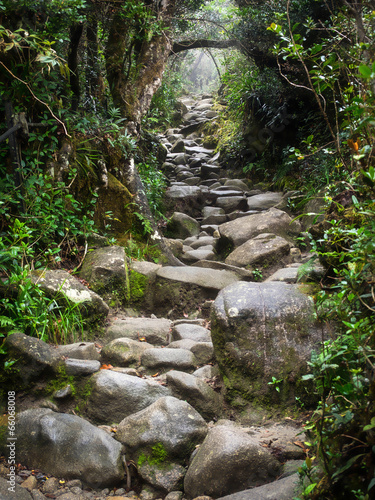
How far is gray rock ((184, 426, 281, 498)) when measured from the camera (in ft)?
7.48

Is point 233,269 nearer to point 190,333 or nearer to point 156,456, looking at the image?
Answer: point 190,333

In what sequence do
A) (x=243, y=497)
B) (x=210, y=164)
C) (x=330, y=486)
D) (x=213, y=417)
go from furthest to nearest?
1. (x=210, y=164)
2. (x=213, y=417)
3. (x=243, y=497)
4. (x=330, y=486)

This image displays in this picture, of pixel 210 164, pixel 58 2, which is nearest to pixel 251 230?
pixel 58 2

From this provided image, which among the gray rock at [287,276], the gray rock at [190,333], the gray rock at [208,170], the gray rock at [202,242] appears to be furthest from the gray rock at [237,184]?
the gray rock at [190,333]

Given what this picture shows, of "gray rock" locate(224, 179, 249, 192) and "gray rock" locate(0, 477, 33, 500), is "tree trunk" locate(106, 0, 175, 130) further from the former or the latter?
"gray rock" locate(0, 477, 33, 500)

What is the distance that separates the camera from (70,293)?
3688mm

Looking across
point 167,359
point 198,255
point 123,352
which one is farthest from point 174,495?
point 198,255

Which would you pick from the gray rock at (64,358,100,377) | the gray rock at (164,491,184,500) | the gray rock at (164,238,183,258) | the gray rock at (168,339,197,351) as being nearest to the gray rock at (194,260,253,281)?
the gray rock at (164,238,183,258)

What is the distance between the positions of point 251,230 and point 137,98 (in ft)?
9.71

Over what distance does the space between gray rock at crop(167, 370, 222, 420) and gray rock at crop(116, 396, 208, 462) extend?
24 cm

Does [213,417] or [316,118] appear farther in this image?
[316,118]

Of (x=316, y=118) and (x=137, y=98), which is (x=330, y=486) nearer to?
(x=137, y=98)

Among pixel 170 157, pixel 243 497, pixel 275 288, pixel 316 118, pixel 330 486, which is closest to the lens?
pixel 330 486

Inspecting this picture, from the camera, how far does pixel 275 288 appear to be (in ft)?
10.9
